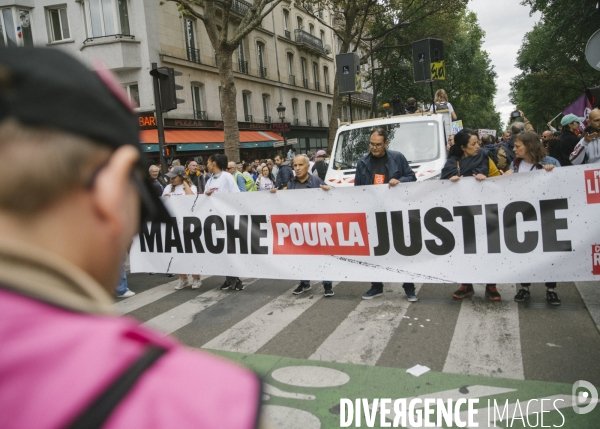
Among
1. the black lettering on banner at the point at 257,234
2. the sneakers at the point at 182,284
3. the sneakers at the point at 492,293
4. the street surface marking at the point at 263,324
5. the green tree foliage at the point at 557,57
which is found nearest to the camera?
the street surface marking at the point at 263,324

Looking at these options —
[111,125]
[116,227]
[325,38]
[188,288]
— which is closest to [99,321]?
[116,227]

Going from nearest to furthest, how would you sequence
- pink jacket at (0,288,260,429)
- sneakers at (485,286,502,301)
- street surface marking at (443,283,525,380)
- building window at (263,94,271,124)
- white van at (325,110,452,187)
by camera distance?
pink jacket at (0,288,260,429) → street surface marking at (443,283,525,380) → sneakers at (485,286,502,301) → white van at (325,110,452,187) → building window at (263,94,271,124)

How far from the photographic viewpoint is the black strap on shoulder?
21.6 inches

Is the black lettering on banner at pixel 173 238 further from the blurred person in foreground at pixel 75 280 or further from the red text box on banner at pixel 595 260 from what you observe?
the blurred person in foreground at pixel 75 280

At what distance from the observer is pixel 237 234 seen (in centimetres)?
698

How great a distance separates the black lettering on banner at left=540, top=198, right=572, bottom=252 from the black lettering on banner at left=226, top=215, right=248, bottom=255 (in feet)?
12.4

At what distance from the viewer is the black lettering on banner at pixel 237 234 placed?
6.92 meters

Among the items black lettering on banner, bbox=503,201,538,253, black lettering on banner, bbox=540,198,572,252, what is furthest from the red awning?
black lettering on banner, bbox=540,198,572,252

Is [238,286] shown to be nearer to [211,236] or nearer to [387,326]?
[211,236]

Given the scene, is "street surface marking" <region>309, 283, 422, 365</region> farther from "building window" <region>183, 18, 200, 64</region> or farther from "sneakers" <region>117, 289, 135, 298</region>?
"building window" <region>183, 18, 200, 64</region>

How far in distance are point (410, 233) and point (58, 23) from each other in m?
24.1

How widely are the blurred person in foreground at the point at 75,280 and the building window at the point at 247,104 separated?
32.4 metres

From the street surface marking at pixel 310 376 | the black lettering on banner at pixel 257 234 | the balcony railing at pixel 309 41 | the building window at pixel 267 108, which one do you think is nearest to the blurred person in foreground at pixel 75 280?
the street surface marking at pixel 310 376

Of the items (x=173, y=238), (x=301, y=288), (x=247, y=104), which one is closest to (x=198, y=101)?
(x=247, y=104)
